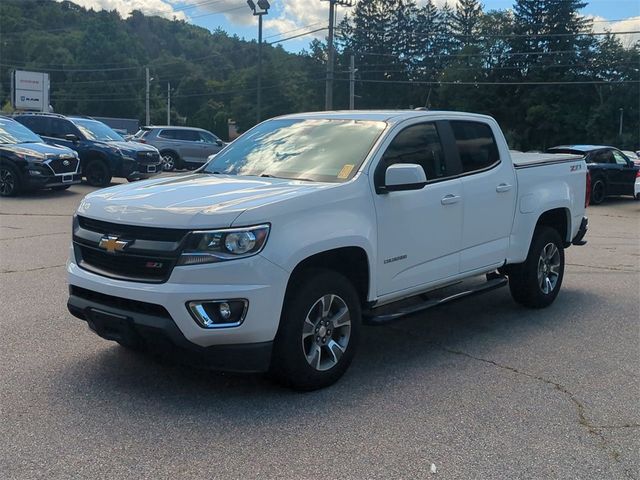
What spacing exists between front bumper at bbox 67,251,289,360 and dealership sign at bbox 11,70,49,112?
126 ft

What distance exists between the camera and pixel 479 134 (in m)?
6.25

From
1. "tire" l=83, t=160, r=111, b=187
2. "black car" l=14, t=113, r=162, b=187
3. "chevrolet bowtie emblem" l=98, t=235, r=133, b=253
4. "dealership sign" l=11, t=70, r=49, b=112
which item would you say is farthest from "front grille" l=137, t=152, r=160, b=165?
"dealership sign" l=11, t=70, r=49, b=112

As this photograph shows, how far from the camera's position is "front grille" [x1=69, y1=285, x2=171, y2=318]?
159 inches

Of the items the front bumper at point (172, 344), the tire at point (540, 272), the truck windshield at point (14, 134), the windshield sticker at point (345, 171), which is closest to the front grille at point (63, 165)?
the truck windshield at point (14, 134)

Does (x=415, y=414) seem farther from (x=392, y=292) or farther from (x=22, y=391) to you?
(x=22, y=391)

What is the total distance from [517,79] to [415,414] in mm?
73619

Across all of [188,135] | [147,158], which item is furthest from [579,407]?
[188,135]

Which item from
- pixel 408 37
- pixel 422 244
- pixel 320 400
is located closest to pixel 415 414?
pixel 320 400

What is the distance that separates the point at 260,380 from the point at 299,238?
44.7 inches

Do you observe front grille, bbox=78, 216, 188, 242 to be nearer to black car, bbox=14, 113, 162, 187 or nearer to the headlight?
the headlight

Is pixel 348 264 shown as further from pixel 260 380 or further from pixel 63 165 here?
pixel 63 165

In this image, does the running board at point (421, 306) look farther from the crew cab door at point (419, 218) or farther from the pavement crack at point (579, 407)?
the pavement crack at point (579, 407)

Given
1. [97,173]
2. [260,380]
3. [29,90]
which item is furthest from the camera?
[29,90]

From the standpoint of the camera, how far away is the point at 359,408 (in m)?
4.27
